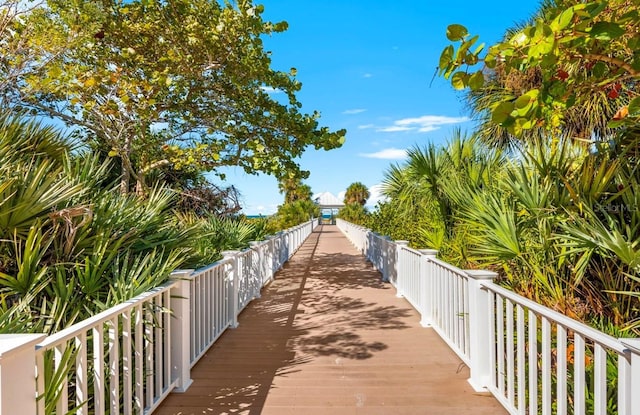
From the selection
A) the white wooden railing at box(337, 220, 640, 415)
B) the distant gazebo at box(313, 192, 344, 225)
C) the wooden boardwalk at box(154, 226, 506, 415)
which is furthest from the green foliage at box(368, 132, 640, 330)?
the distant gazebo at box(313, 192, 344, 225)

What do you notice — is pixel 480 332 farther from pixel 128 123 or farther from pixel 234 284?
pixel 128 123

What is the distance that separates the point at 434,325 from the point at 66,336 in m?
4.06

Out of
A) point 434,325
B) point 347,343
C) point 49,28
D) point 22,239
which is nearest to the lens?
point 22,239

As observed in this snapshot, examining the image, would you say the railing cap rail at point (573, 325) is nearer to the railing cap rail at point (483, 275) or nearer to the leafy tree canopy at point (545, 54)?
the railing cap rail at point (483, 275)

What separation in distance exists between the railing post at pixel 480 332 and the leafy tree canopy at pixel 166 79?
408 centimetres

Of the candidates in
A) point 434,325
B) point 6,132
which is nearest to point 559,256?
point 434,325

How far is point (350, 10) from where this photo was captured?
9242 mm

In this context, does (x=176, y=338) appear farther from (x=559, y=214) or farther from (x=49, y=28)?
(x=49, y=28)

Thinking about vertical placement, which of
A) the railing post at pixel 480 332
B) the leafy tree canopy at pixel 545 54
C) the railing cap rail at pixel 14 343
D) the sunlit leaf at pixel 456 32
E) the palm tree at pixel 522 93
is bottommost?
the railing post at pixel 480 332

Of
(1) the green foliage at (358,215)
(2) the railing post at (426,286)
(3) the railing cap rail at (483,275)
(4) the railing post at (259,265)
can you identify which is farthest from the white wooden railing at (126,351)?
(1) the green foliage at (358,215)

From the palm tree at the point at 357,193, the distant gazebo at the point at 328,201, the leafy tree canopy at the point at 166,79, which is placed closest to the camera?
the leafy tree canopy at the point at 166,79

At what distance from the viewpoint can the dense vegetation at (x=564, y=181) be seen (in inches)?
82.7

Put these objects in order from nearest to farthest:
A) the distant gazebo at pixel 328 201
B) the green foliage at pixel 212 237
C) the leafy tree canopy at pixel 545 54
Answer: the leafy tree canopy at pixel 545 54, the green foliage at pixel 212 237, the distant gazebo at pixel 328 201

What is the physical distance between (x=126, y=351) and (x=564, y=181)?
3.60 metres
